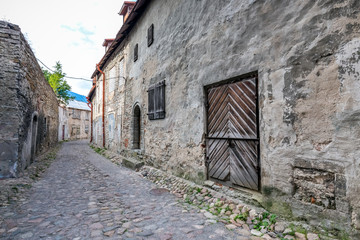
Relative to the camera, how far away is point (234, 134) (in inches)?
138

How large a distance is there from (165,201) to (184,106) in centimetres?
215

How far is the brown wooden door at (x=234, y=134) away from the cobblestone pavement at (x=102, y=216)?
897mm

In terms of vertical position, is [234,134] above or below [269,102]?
below

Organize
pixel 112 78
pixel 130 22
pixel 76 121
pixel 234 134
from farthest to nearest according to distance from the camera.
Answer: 1. pixel 76 121
2. pixel 112 78
3. pixel 130 22
4. pixel 234 134

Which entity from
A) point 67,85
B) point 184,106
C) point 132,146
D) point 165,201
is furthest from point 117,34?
point 67,85

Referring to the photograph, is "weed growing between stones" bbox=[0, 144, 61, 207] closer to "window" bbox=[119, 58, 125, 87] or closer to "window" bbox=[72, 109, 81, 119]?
"window" bbox=[119, 58, 125, 87]

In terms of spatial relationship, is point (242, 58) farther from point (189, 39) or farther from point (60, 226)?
point (60, 226)

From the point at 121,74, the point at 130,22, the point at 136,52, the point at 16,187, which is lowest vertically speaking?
the point at 16,187

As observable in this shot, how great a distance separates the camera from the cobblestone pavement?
8.18 feet

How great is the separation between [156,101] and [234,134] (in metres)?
3.31

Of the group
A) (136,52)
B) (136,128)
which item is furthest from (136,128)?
(136,52)

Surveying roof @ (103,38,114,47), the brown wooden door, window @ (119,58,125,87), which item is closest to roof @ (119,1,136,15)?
window @ (119,58,125,87)

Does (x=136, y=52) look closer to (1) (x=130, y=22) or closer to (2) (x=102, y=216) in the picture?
(1) (x=130, y=22)

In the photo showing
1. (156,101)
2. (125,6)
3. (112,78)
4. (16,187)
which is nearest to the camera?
(16,187)
